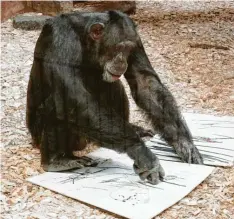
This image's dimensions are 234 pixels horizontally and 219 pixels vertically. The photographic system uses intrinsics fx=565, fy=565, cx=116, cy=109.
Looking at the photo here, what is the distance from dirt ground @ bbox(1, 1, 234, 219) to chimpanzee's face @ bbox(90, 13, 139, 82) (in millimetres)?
500

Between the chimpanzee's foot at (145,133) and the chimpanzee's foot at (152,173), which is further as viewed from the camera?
the chimpanzee's foot at (145,133)

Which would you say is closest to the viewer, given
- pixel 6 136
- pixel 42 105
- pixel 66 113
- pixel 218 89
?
pixel 66 113

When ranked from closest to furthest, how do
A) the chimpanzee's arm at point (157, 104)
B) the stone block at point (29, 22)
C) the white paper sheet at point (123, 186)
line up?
the white paper sheet at point (123, 186), the chimpanzee's arm at point (157, 104), the stone block at point (29, 22)

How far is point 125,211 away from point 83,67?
1.98 ft

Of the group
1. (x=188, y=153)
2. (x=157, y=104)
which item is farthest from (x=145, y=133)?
(x=188, y=153)

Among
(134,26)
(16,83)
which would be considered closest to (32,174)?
(134,26)

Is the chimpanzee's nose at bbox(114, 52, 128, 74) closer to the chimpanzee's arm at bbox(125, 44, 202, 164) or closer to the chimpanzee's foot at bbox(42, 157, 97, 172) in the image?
the chimpanzee's arm at bbox(125, 44, 202, 164)

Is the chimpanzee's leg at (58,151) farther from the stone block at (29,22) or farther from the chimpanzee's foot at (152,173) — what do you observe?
the stone block at (29,22)

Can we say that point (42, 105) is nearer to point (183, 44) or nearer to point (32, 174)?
point (32, 174)

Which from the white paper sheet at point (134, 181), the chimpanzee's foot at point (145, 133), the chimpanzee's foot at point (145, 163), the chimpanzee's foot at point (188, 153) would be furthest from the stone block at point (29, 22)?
the chimpanzee's foot at point (145, 163)

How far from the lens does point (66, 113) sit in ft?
6.91

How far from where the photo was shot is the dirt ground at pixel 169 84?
193cm

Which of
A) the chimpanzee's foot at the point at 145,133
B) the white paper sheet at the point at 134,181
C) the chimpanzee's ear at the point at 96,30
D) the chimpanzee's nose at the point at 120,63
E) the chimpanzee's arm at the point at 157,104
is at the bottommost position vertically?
the white paper sheet at the point at 134,181

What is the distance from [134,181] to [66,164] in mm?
303
